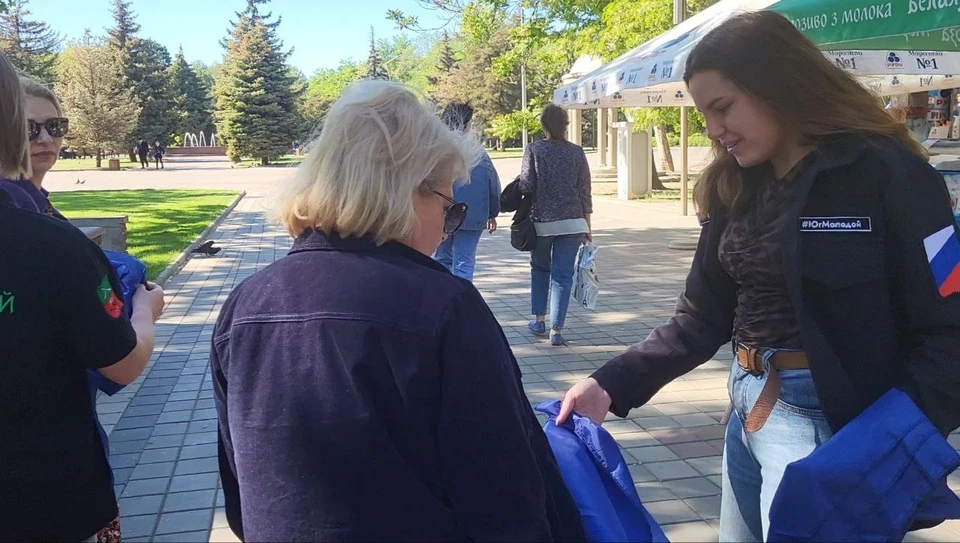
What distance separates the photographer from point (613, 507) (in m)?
1.60

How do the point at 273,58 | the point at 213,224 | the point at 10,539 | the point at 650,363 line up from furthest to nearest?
the point at 273,58 < the point at 213,224 < the point at 650,363 < the point at 10,539

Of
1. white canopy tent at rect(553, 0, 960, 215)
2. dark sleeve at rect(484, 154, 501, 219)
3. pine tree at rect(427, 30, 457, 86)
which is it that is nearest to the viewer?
white canopy tent at rect(553, 0, 960, 215)

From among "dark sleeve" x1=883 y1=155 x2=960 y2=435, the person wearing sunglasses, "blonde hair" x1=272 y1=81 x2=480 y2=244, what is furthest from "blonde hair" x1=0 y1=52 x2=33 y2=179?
"dark sleeve" x1=883 y1=155 x2=960 y2=435

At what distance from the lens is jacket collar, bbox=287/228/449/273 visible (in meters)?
1.46

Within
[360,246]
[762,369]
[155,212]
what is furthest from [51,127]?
[155,212]

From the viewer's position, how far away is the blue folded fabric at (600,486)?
1554 millimetres

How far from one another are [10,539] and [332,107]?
112 cm

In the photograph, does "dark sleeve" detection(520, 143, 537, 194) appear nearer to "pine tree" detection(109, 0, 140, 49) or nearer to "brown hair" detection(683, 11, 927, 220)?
"brown hair" detection(683, 11, 927, 220)

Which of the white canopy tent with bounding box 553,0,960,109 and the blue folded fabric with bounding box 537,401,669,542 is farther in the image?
the white canopy tent with bounding box 553,0,960,109

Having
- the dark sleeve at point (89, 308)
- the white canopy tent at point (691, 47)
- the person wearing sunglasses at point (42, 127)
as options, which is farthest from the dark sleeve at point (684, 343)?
the white canopy tent at point (691, 47)

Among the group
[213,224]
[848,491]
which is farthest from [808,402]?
[213,224]

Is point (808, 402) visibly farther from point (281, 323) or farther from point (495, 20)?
point (495, 20)

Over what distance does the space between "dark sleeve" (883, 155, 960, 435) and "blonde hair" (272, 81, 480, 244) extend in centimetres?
90

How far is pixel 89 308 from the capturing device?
171cm
